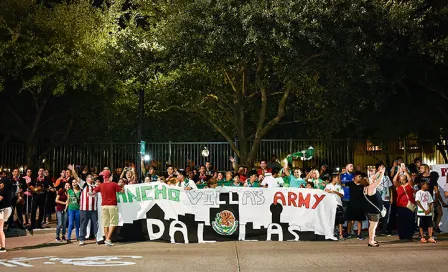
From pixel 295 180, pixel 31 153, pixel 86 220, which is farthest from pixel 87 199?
pixel 31 153

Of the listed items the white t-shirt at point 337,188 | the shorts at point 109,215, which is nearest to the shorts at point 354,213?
the white t-shirt at point 337,188

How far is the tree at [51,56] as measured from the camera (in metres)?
22.7

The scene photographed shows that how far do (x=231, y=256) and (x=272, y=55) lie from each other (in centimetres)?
994

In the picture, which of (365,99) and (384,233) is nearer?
(384,233)

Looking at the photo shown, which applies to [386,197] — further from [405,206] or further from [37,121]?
[37,121]

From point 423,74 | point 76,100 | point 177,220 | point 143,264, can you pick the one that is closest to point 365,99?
point 423,74

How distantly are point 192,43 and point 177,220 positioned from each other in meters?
7.32

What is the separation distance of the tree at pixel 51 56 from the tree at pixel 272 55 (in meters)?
2.28

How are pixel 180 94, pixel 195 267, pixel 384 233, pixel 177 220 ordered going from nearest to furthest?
pixel 195 267 → pixel 177 220 → pixel 384 233 → pixel 180 94

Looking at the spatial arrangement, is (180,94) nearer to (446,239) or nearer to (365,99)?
(365,99)

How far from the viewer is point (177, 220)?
1478 cm

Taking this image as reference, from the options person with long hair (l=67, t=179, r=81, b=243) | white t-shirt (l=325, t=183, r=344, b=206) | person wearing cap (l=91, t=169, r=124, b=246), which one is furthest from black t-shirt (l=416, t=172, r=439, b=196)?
person with long hair (l=67, t=179, r=81, b=243)

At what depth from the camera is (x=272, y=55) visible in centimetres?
2036

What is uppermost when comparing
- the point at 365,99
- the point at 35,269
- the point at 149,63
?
the point at 149,63
